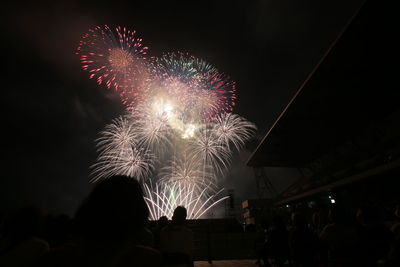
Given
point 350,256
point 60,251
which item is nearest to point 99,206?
point 60,251

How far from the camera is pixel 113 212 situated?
1671mm

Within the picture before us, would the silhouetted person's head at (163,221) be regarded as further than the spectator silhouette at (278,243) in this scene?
Yes

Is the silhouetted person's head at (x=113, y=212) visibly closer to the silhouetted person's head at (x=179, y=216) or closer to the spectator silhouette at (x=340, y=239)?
the silhouetted person's head at (x=179, y=216)

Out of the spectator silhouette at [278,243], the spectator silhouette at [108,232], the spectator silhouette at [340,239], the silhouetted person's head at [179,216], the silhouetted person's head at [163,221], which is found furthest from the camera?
the silhouetted person's head at [163,221]

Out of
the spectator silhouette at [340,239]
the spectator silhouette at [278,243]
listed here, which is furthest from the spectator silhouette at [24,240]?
the spectator silhouette at [278,243]

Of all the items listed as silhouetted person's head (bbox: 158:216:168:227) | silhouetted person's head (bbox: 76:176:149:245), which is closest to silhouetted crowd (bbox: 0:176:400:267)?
silhouetted person's head (bbox: 76:176:149:245)

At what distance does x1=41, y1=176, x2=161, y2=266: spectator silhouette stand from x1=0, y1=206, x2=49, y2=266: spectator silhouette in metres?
1.80

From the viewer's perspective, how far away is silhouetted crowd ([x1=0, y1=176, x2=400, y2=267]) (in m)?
1.64

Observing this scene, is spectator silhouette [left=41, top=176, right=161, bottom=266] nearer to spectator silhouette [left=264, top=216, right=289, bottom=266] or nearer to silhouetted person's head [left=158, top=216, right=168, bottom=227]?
spectator silhouette [left=264, top=216, right=289, bottom=266]

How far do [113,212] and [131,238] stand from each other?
227 mm

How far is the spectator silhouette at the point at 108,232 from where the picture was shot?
1618 mm

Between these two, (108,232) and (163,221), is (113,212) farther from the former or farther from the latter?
(163,221)

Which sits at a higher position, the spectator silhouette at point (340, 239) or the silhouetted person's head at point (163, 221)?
the silhouetted person's head at point (163, 221)

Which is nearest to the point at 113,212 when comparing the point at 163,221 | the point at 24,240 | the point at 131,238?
the point at 131,238
